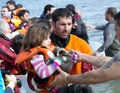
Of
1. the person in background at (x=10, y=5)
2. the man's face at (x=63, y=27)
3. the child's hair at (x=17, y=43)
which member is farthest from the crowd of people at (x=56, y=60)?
the person in background at (x=10, y=5)

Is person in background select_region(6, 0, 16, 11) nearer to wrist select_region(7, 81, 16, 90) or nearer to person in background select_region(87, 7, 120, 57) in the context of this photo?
person in background select_region(87, 7, 120, 57)

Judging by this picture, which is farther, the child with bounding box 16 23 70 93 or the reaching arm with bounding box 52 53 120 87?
the child with bounding box 16 23 70 93

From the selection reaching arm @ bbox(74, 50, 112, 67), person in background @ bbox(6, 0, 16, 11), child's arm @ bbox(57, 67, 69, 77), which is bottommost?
person in background @ bbox(6, 0, 16, 11)

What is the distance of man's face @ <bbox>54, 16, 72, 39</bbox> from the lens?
3.93 metres

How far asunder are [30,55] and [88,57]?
24.9 inches

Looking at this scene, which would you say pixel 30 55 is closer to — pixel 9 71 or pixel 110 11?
pixel 9 71

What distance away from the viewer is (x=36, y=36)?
12.1ft

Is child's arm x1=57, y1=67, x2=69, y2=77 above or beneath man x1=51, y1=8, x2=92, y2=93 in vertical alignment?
beneath

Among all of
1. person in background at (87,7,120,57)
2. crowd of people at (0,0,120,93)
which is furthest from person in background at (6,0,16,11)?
crowd of people at (0,0,120,93)

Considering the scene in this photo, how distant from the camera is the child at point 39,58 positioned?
3525 millimetres

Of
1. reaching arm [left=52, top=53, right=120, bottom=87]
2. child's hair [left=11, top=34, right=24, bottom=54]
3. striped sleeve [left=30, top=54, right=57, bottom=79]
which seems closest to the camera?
reaching arm [left=52, top=53, right=120, bottom=87]

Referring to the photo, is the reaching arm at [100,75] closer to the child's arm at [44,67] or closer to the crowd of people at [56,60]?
the crowd of people at [56,60]

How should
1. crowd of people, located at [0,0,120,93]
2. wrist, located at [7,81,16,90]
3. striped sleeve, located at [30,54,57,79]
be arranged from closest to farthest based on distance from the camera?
1. crowd of people, located at [0,0,120,93]
2. striped sleeve, located at [30,54,57,79]
3. wrist, located at [7,81,16,90]

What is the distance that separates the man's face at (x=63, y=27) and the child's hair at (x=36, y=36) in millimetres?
221
